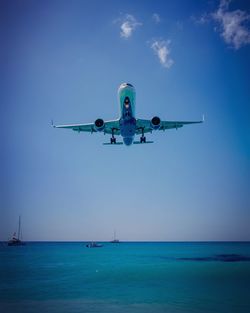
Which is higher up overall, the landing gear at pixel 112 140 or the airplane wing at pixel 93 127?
the airplane wing at pixel 93 127

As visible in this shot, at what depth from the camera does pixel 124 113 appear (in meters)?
27.6

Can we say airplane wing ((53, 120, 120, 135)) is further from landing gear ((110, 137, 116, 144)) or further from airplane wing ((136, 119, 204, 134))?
airplane wing ((136, 119, 204, 134))

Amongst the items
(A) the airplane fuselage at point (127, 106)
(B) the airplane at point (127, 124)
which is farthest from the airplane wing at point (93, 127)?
(A) the airplane fuselage at point (127, 106)

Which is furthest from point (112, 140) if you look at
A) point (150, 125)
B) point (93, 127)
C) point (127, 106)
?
point (127, 106)

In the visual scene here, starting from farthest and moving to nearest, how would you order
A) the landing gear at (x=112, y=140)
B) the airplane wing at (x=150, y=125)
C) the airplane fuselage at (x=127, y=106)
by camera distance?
1. the landing gear at (x=112, y=140)
2. the airplane wing at (x=150, y=125)
3. the airplane fuselage at (x=127, y=106)

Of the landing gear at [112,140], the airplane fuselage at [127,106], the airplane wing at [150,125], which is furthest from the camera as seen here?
the landing gear at [112,140]

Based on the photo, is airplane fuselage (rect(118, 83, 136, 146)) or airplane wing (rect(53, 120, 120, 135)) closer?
airplane fuselage (rect(118, 83, 136, 146))

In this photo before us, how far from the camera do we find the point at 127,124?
91.6ft

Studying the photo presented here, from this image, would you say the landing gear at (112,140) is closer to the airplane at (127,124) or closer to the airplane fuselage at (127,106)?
the airplane at (127,124)

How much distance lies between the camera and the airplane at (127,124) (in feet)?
90.1

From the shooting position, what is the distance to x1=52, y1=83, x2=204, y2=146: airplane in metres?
27.5

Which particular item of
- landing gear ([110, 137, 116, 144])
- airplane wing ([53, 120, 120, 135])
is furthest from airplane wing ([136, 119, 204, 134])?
landing gear ([110, 137, 116, 144])

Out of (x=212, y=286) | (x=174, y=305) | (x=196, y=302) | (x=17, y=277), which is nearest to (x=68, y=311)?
(x=174, y=305)

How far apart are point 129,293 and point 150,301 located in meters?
3.96
